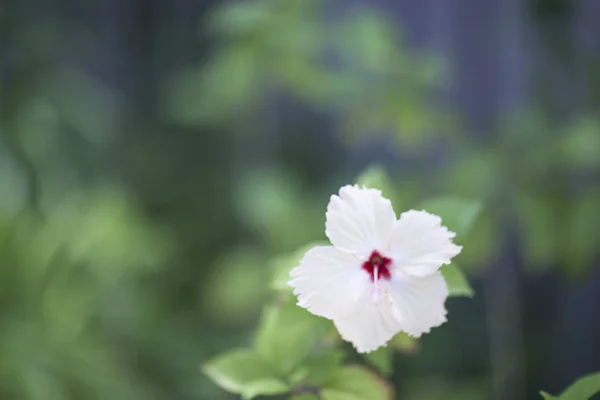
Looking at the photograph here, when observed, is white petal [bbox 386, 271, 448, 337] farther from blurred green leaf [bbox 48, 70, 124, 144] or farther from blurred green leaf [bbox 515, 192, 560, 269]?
blurred green leaf [bbox 48, 70, 124, 144]

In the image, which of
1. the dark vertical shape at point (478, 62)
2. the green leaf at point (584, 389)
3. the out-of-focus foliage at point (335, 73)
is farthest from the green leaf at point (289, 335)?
the dark vertical shape at point (478, 62)

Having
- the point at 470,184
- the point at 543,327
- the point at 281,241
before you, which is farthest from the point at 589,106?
the point at 281,241

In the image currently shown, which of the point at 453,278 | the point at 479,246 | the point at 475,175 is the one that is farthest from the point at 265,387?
the point at 475,175

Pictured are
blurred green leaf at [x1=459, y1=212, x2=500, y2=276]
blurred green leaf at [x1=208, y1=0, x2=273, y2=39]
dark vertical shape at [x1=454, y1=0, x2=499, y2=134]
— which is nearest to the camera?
blurred green leaf at [x1=459, y1=212, x2=500, y2=276]

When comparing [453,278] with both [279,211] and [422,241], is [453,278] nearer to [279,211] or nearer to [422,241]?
[422,241]

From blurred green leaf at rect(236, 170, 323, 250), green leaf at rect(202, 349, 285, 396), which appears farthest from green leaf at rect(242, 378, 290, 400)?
blurred green leaf at rect(236, 170, 323, 250)

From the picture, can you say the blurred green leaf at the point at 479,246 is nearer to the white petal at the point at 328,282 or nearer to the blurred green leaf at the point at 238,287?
the blurred green leaf at the point at 238,287

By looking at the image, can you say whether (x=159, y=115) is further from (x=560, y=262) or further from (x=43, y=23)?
(x=560, y=262)
